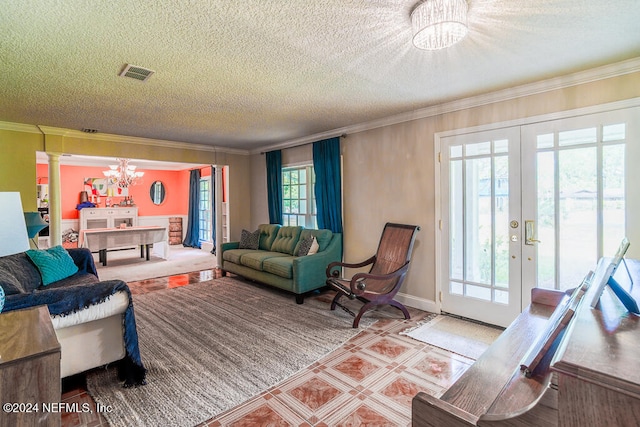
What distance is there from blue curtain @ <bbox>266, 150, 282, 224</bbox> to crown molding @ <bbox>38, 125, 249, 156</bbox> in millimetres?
A: 987

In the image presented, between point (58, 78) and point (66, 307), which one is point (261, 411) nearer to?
point (66, 307)

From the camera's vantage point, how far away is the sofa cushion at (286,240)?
4.92 meters

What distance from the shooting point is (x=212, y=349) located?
275 centimetres

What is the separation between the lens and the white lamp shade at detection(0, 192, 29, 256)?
1501 millimetres

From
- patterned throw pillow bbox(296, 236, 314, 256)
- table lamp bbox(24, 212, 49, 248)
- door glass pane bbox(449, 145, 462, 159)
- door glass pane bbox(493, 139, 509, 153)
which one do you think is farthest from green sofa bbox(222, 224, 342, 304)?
table lamp bbox(24, 212, 49, 248)

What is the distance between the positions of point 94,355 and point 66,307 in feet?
1.60

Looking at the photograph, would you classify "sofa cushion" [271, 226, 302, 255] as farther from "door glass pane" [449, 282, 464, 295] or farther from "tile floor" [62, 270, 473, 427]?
"door glass pane" [449, 282, 464, 295]

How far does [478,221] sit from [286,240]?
2.96 meters

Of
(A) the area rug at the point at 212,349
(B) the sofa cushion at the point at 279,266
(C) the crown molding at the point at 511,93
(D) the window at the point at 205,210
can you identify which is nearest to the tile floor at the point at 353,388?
(A) the area rug at the point at 212,349

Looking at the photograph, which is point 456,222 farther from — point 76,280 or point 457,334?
point 76,280

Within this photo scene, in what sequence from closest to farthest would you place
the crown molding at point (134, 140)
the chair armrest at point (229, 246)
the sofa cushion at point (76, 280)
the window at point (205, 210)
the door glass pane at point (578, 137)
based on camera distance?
the door glass pane at point (578, 137) → the sofa cushion at point (76, 280) → the crown molding at point (134, 140) → the chair armrest at point (229, 246) → the window at point (205, 210)

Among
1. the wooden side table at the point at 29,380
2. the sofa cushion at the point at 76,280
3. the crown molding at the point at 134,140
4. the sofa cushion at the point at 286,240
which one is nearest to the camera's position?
the wooden side table at the point at 29,380

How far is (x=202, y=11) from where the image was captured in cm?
173

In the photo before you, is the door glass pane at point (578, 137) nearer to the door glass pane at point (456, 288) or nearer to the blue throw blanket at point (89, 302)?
the door glass pane at point (456, 288)
